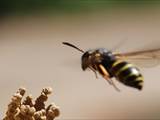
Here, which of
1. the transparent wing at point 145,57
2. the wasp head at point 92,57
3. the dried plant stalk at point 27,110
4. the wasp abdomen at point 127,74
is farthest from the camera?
the wasp head at point 92,57

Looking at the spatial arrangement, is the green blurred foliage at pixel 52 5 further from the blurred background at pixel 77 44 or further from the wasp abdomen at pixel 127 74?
the wasp abdomen at pixel 127 74

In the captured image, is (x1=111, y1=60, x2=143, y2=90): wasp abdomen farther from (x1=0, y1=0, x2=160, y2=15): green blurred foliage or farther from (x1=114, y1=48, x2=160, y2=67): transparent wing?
(x1=0, y1=0, x2=160, y2=15): green blurred foliage

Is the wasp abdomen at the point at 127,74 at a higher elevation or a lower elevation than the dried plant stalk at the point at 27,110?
higher

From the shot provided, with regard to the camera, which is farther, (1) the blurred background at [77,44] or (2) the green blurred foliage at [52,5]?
(2) the green blurred foliage at [52,5]

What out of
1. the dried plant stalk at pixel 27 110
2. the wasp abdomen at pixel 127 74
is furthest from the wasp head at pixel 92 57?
the dried plant stalk at pixel 27 110

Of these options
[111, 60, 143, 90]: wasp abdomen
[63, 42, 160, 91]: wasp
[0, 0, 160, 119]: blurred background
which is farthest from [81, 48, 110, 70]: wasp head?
[0, 0, 160, 119]: blurred background

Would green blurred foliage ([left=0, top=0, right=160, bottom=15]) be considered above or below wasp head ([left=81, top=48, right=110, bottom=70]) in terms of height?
above

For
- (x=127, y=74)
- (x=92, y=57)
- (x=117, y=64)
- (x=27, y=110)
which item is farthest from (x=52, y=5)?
(x=27, y=110)
